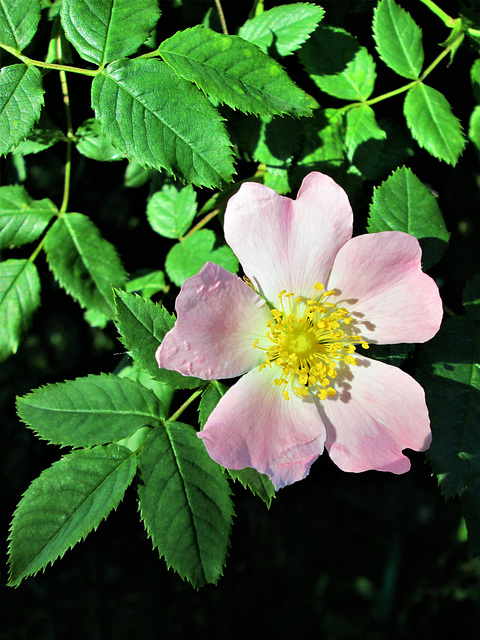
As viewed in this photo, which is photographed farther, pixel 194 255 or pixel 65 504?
pixel 194 255

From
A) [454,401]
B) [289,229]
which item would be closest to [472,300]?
[454,401]

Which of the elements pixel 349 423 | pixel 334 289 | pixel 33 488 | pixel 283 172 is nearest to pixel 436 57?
pixel 283 172

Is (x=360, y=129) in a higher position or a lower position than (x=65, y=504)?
higher

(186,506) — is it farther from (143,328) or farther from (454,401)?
(454,401)

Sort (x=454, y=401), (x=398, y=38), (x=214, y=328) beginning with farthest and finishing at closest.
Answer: (x=398, y=38) < (x=454, y=401) < (x=214, y=328)

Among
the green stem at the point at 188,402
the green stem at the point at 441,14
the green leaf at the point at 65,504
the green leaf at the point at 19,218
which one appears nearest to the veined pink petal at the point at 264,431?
the green stem at the point at 188,402

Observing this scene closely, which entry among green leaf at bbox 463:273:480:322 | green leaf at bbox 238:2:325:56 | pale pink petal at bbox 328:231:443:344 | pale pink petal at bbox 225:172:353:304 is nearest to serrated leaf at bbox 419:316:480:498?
green leaf at bbox 463:273:480:322

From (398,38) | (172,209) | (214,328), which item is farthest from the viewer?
(172,209)

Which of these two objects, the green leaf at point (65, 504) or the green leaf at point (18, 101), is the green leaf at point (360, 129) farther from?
the green leaf at point (65, 504)
